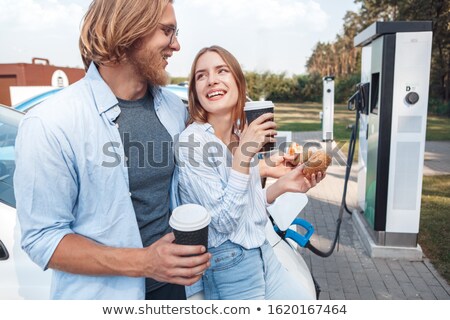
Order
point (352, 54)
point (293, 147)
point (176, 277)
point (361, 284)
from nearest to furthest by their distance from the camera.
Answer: point (176, 277) → point (293, 147) → point (361, 284) → point (352, 54)

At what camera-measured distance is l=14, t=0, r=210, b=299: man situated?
1.14 metres

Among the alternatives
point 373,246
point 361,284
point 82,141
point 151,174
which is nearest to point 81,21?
point 82,141

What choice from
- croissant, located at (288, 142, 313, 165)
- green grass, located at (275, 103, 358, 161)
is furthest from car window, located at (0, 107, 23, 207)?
green grass, located at (275, 103, 358, 161)

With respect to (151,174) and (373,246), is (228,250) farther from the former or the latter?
(373,246)

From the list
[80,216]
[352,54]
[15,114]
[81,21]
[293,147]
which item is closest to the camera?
[80,216]

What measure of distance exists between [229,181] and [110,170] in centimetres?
44

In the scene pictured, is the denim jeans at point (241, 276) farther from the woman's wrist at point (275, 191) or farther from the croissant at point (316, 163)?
the croissant at point (316, 163)

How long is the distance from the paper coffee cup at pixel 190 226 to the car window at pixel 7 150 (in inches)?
50.6

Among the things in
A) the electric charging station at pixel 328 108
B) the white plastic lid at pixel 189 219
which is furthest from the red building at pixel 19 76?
the white plastic lid at pixel 189 219

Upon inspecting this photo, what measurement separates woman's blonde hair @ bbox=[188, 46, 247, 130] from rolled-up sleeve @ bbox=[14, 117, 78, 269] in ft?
2.20

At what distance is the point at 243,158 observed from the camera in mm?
1440

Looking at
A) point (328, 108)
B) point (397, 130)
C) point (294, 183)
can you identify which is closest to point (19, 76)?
point (328, 108)

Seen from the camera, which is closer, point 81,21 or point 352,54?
point 81,21

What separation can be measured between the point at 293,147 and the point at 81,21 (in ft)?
3.80
